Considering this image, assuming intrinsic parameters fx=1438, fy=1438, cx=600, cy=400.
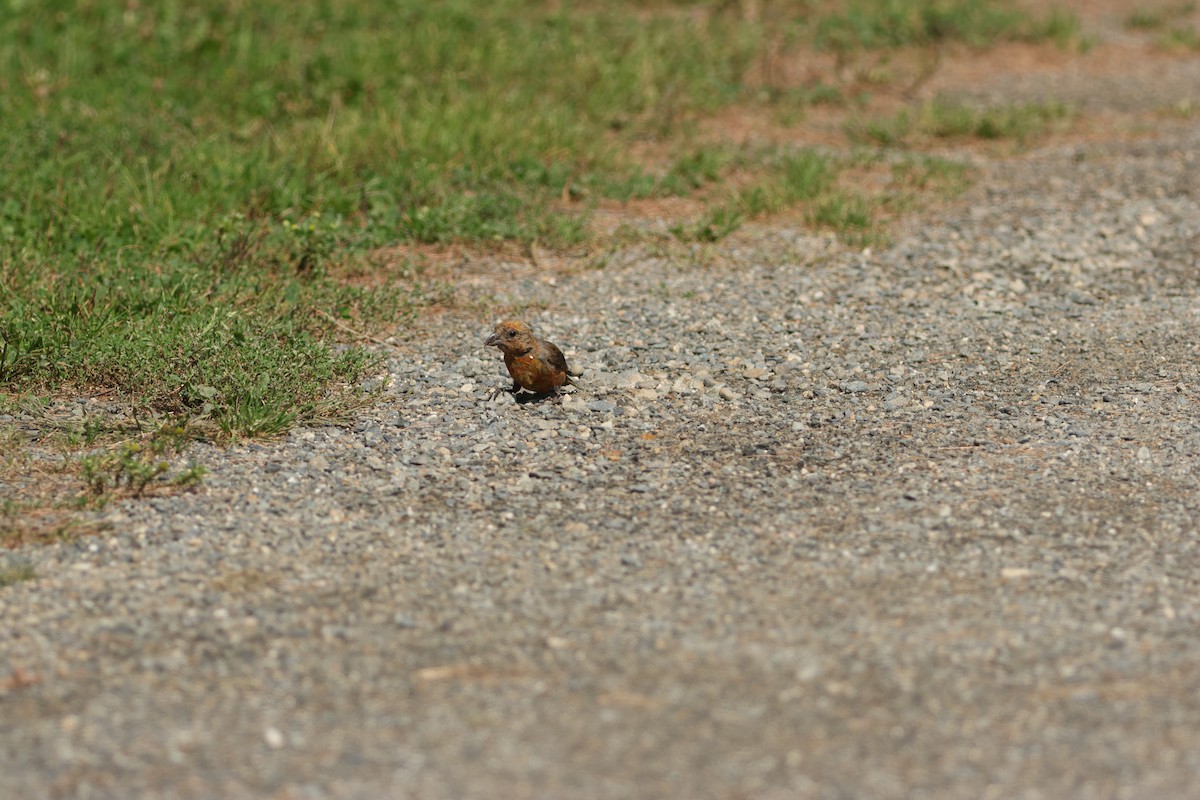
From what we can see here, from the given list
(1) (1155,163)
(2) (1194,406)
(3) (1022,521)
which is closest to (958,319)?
(2) (1194,406)

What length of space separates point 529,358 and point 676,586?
Result: 5.26ft

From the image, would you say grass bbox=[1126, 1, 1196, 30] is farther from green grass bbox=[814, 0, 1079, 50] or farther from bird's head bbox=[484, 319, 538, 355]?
bird's head bbox=[484, 319, 538, 355]

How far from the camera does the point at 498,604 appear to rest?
14.5ft

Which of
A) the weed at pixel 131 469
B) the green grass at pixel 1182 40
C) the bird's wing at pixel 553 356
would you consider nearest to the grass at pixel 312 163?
the weed at pixel 131 469

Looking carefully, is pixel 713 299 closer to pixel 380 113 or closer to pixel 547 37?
pixel 380 113

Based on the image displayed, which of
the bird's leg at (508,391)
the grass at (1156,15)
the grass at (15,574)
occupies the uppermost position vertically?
the grass at (1156,15)

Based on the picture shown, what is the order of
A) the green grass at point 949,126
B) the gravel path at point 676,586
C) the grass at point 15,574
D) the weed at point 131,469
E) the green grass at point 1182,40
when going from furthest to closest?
the green grass at point 1182,40
the green grass at point 949,126
the weed at point 131,469
the grass at point 15,574
the gravel path at point 676,586

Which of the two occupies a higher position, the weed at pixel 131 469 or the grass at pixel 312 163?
the grass at pixel 312 163

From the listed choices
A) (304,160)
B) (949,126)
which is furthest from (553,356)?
(949,126)

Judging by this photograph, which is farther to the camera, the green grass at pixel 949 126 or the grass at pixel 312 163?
the green grass at pixel 949 126

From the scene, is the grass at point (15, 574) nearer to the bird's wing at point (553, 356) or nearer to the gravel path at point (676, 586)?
the gravel path at point (676, 586)

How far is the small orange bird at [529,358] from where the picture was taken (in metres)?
5.86

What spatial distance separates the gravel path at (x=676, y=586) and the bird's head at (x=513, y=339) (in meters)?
0.26

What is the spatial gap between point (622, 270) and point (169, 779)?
4.54 meters
